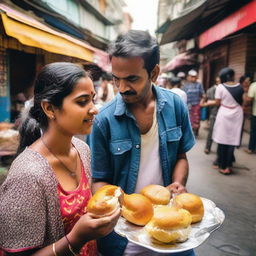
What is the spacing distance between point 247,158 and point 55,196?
7.18 meters

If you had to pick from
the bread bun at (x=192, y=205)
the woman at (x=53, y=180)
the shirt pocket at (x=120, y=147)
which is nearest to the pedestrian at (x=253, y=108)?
the shirt pocket at (x=120, y=147)

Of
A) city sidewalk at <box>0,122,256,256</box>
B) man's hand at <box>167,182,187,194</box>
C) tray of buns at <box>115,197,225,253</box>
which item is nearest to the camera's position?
tray of buns at <box>115,197,225,253</box>

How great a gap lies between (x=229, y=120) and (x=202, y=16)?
23.2 ft

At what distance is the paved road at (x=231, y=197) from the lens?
3.53 metres

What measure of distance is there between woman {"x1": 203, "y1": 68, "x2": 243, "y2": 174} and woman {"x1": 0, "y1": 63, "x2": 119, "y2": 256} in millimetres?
5072

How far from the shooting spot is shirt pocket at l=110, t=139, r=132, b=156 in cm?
185

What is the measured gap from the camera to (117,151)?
6.11 ft

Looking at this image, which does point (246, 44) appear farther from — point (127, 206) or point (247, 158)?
point (127, 206)

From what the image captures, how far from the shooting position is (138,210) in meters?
1.42

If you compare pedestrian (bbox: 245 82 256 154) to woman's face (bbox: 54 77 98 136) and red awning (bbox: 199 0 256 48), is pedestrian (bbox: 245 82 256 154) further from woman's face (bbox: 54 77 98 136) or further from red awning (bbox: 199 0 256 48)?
woman's face (bbox: 54 77 98 136)

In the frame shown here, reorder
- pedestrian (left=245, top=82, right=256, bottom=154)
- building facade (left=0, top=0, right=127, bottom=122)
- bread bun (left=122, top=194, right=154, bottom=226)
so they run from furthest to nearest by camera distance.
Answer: pedestrian (left=245, top=82, right=256, bottom=154)
building facade (left=0, top=0, right=127, bottom=122)
bread bun (left=122, top=194, right=154, bottom=226)

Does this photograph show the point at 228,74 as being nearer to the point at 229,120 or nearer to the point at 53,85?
the point at 229,120

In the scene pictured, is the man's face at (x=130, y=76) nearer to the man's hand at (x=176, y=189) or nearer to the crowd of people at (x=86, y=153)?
the crowd of people at (x=86, y=153)

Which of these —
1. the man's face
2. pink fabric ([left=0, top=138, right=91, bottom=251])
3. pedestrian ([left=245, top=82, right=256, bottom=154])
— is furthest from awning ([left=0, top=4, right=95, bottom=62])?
pedestrian ([left=245, top=82, right=256, bottom=154])
